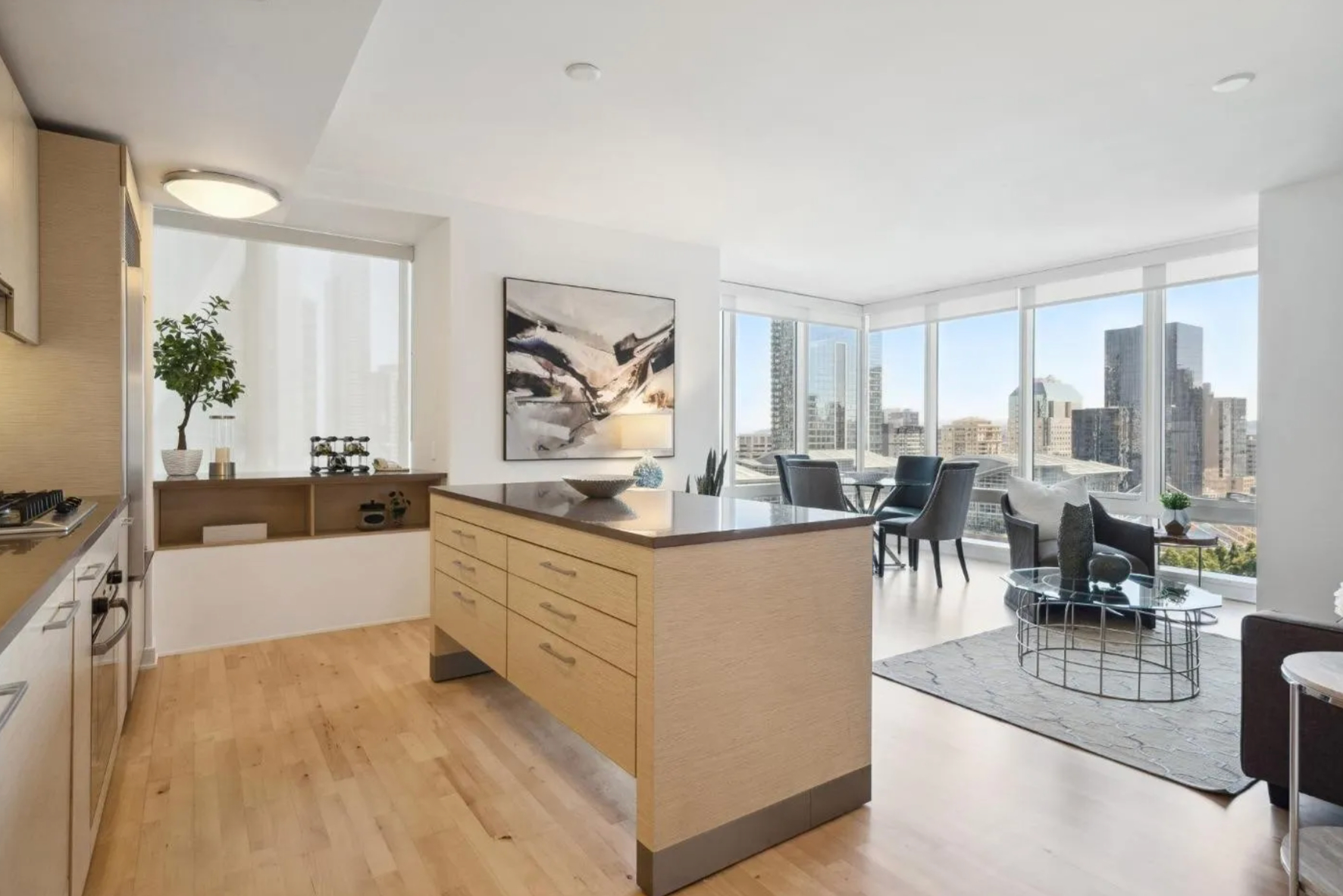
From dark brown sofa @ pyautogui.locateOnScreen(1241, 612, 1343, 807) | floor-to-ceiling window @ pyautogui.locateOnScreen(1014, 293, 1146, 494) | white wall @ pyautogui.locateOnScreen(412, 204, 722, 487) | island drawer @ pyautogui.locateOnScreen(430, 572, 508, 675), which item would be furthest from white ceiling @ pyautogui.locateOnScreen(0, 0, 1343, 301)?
dark brown sofa @ pyautogui.locateOnScreen(1241, 612, 1343, 807)

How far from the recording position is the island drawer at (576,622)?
1.77 metres

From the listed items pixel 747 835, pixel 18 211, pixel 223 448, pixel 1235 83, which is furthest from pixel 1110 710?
pixel 223 448

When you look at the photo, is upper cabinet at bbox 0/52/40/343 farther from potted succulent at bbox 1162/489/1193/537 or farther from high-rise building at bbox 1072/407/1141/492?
high-rise building at bbox 1072/407/1141/492

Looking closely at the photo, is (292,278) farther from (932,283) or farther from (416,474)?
(932,283)

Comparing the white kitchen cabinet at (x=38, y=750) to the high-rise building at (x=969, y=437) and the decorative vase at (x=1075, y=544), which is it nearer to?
the decorative vase at (x=1075, y=544)

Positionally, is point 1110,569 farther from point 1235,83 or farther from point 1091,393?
point 1091,393

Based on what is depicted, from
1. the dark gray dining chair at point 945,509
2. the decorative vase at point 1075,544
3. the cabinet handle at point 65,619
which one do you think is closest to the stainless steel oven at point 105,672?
the cabinet handle at point 65,619

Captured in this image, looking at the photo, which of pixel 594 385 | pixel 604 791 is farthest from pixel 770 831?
pixel 594 385

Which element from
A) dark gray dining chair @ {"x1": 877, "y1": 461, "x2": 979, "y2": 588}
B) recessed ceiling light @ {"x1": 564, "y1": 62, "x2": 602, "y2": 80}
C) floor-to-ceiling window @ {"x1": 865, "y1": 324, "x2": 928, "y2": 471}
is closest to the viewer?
recessed ceiling light @ {"x1": 564, "y1": 62, "x2": 602, "y2": 80}

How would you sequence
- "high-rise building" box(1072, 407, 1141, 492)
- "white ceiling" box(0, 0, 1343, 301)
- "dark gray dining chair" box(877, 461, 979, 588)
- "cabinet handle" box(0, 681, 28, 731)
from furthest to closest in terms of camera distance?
"high-rise building" box(1072, 407, 1141, 492)
"dark gray dining chair" box(877, 461, 979, 588)
"white ceiling" box(0, 0, 1343, 301)
"cabinet handle" box(0, 681, 28, 731)

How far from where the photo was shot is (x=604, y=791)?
7.13 ft

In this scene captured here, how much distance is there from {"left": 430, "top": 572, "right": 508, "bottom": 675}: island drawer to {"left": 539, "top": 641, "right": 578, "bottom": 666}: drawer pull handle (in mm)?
326

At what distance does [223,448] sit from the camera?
12.4ft

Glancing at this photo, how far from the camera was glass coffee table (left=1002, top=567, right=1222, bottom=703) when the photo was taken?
2947 mm
